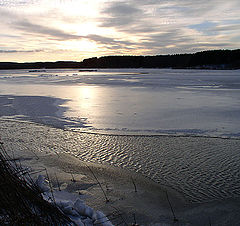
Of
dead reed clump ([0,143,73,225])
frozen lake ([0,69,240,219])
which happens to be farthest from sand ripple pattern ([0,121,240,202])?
dead reed clump ([0,143,73,225])

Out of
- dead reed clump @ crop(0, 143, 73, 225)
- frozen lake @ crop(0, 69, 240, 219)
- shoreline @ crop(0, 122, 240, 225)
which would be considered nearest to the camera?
dead reed clump @ crop(0, 143, 73, 225)

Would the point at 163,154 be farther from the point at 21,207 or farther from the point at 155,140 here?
the point at 21,207

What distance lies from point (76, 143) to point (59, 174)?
153 cm

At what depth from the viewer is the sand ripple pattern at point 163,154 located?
3922mm

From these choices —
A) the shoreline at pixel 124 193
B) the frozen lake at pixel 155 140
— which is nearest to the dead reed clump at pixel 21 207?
the shoreline at pixel 124 193

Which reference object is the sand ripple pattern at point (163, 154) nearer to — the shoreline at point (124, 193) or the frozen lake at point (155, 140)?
the frozen lake at point (155, 140)

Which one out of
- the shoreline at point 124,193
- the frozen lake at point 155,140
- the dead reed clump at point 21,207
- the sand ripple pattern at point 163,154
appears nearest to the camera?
the dead reed clump at point 21,207

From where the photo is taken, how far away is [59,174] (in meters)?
4.34

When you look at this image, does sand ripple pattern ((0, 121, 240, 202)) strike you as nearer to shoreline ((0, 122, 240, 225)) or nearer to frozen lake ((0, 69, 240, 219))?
frozen lake ((0, 69, 240, 219))

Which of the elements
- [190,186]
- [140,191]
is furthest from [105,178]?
[190,186]

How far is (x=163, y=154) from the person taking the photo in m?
5.09

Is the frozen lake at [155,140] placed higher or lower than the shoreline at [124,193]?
higher

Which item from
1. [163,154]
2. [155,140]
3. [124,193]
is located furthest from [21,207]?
[155,140]

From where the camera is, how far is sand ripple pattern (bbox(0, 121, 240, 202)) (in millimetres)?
3922
